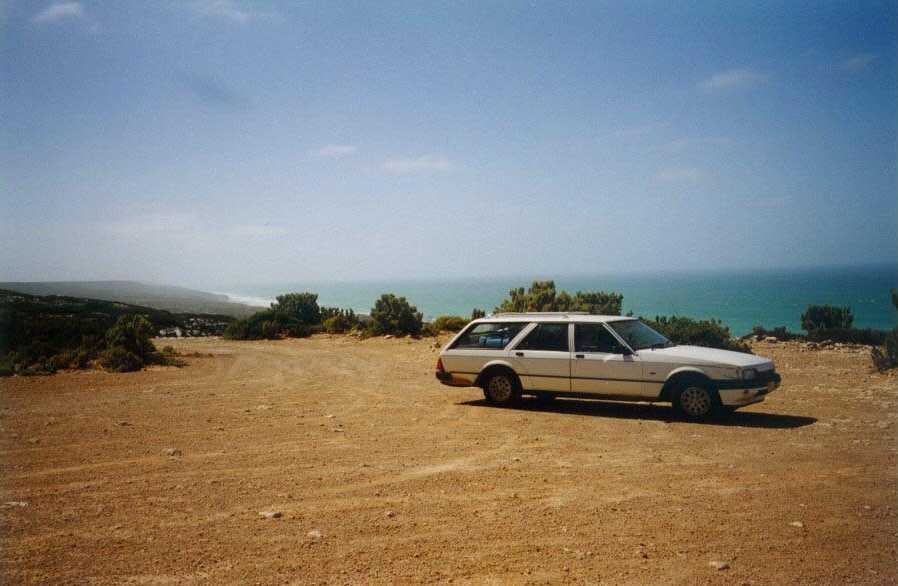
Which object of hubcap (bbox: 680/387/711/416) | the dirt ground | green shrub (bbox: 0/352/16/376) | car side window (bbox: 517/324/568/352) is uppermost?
car side window (bbox: 517/324/568/352)

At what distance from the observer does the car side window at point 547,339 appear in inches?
419

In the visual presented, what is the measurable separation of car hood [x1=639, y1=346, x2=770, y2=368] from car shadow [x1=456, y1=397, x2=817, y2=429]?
0.90 metres

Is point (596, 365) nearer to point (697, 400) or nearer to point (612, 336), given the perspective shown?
point (612, 336)

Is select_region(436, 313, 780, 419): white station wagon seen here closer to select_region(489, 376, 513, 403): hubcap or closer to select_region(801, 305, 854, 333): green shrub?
select_region(489, 376, 513, 403): hubcap

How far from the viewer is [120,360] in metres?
16.4

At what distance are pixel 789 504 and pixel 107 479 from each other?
6757 millimetres

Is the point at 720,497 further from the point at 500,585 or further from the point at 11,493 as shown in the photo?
the point at 11,493

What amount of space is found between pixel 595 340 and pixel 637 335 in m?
0.77

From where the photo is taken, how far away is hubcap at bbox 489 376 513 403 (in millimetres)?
11008

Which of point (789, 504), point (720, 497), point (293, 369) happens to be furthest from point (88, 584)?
point (293, 369)

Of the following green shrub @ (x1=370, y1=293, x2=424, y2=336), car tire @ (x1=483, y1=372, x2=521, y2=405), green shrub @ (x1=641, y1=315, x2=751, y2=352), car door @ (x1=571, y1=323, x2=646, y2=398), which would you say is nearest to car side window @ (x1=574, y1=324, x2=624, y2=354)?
car door @ (x1=571, y1=323, x2=646, y2=398)

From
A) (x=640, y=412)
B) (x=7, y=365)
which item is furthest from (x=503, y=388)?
(x=7, y=365)

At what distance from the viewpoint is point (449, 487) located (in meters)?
6.42

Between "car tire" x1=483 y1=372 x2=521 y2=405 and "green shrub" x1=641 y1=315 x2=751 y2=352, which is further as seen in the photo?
"green shrub" x1=641 y1=315 x2=751 y2=352
